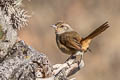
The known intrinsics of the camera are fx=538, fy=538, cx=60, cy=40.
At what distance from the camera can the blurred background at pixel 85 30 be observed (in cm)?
908

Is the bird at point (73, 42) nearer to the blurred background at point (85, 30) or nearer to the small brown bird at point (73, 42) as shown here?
the small brown bird at point (73, 42)

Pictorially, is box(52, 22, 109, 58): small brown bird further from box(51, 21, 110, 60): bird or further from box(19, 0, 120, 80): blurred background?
box(19, 0, 120, 80): blurred background

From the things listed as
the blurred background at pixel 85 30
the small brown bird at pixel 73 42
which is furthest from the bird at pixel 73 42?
the blurred background at pixel 85 30

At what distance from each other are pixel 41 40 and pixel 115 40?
5.10 ft

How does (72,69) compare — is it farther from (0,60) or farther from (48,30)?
(48,30)

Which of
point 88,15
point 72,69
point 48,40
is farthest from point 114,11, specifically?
point 72,69

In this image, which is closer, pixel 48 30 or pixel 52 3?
pixel 48 30

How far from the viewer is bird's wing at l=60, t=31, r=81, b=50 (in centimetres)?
591

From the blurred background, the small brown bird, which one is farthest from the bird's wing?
the blurred background

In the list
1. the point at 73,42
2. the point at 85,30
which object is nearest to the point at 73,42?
the point at 73,42

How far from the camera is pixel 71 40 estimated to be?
6047mm

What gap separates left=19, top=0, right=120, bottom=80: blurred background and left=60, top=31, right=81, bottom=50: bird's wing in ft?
8.00

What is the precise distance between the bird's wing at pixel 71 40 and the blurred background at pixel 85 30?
8.00 feet

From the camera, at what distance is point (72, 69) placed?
484 cm
